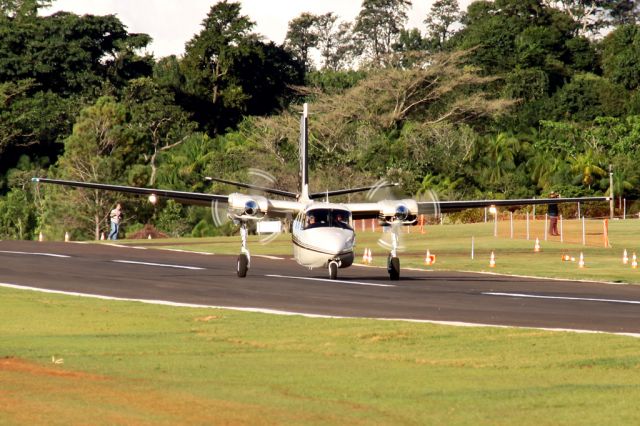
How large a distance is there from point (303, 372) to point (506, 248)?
1520 inches

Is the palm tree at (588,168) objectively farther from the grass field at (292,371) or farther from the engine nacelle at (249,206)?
the grass field at (292,371)

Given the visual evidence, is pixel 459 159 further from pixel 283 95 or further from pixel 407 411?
pixel 407 411

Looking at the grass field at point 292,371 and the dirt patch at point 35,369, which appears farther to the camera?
the dirt patch at point 35,369

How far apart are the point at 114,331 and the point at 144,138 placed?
63.3 m

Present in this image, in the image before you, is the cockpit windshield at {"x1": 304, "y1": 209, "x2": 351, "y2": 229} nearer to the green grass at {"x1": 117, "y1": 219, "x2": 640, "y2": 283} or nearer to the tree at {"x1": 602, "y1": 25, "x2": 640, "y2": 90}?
the green grass at {"x1": 117, "y1": 219, "x2": 640, "y2": 283}

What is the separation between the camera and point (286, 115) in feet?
304

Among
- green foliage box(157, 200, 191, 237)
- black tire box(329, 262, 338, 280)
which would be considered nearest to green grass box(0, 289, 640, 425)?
black tire box(329, 262, 338, 280)

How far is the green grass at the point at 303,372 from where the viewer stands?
39.2ft

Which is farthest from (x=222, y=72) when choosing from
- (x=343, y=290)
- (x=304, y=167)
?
(x=343, y=290)

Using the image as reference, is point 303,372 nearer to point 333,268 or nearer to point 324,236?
point 324,236

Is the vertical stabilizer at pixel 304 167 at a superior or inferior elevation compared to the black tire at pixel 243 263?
superior

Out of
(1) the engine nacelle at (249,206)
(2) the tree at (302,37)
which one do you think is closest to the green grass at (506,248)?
(1) the engine nacelle at (249,206)

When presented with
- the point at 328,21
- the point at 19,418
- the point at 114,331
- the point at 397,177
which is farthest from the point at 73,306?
the point at 328,21

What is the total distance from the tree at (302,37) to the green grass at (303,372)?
141527 millimetres
